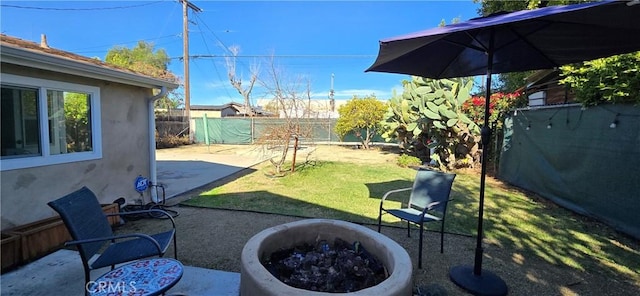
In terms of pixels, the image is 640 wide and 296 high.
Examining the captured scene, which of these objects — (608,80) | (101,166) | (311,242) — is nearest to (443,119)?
(608,80)

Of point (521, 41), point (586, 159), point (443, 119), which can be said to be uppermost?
point (521, 41)

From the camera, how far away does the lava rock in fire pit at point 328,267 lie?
71.0 inches

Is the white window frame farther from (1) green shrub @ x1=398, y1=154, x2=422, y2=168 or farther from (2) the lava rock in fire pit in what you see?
(1) green shrub @ x1=398, y1=154, x2=422, y2=168

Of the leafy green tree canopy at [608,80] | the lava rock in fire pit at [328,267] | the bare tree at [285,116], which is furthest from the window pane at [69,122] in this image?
the leafy green tree canopy at [608,80]

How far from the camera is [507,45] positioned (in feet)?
8.60

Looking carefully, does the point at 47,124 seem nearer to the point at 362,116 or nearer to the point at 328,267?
the point at 328,267

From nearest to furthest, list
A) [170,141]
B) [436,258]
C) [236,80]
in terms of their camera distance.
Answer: [436,258] → [170,141] → [236,80]

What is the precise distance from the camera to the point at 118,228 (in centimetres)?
384

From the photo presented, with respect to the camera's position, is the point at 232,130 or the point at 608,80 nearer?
the point at 608,80

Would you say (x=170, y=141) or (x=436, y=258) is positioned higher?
(x=170, y=141)

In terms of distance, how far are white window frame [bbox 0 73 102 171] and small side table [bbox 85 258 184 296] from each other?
7.69 feet

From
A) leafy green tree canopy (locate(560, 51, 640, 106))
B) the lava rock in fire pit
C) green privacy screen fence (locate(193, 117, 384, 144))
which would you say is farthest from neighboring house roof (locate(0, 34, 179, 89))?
green privacy screen fence (locate(193, 117, 384, 144))

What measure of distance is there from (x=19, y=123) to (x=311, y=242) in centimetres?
346

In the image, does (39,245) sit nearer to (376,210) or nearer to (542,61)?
(376,210)
